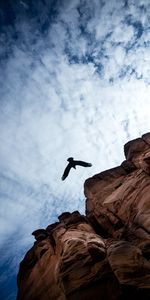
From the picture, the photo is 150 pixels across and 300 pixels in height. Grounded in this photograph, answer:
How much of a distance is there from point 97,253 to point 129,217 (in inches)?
340

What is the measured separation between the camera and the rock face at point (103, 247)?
420 inches

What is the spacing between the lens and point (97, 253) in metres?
12.4

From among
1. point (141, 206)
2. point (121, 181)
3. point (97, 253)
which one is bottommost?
point (97, 253)

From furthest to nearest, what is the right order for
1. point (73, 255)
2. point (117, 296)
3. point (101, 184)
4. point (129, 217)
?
point (101, 184) → point (129, 217) → point (73, 255) → point (117, 296)

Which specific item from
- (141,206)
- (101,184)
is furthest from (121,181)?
(141,206)

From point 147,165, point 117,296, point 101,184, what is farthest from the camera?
point 101,184

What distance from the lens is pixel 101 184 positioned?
26828mm

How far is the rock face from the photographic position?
35.0ft

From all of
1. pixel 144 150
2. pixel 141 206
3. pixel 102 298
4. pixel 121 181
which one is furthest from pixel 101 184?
pixel 102 298

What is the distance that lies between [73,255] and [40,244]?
10.0 metres

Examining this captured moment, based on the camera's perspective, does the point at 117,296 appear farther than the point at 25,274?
No

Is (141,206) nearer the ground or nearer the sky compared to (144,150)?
nearer the ground

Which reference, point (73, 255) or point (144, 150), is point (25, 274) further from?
point (144, 150)

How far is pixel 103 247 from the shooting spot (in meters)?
13.9
